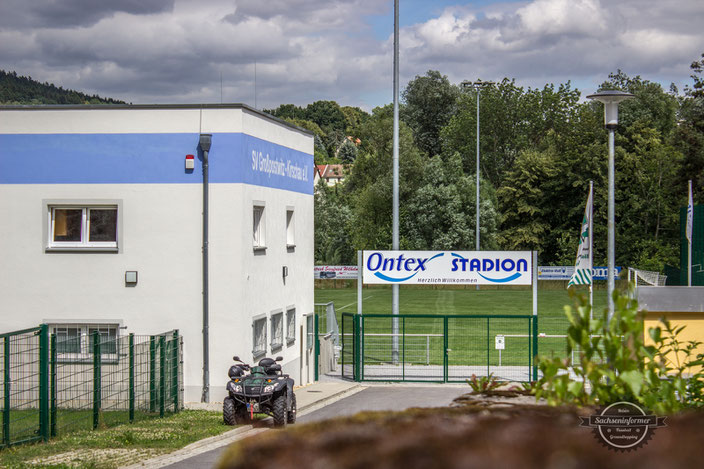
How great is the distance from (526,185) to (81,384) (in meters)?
67.3

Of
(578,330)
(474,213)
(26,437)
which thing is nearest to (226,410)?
(26,437)

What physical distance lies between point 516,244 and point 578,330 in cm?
7692

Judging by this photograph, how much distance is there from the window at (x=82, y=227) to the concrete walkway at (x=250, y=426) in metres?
4.53

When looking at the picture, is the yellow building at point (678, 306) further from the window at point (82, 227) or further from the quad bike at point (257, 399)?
the window at point (82, 227)

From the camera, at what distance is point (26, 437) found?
14727 mm

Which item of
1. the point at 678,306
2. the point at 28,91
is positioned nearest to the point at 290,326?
the point at 678,306

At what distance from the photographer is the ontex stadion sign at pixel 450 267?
27411 millimetres

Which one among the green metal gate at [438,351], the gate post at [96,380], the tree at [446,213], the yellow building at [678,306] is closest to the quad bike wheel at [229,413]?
the gate post at [96,380]

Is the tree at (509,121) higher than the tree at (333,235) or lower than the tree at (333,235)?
higher

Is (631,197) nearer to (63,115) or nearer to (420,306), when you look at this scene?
(420,306)

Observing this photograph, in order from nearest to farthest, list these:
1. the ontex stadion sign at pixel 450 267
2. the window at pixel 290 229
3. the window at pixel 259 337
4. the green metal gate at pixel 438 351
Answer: the window at pixel 259 337
the window at pixel 290 229
the ontex stadion sign at pixel 450 267
the green metal gate at pixel 438 351

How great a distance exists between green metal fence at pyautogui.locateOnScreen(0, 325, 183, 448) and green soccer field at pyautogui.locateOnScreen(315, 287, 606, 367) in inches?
366

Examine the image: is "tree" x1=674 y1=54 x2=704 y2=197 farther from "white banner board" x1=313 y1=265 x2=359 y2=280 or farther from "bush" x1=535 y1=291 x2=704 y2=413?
"bush" x1=535 y1=291 x2=704 y2=413

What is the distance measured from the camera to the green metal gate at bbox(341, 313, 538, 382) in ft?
92.8
